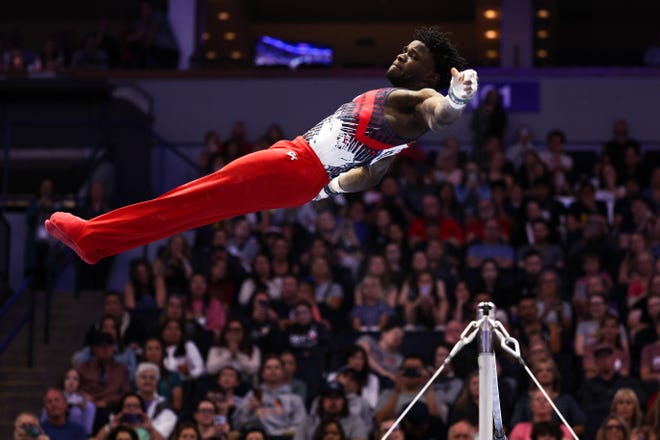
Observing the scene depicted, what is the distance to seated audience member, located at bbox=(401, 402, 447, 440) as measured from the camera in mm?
8414

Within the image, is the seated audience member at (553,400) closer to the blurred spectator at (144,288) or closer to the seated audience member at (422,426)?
the seated audience member at (422,426)

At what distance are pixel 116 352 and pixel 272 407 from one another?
155cm

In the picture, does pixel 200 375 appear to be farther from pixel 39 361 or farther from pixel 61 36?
pixel 61 36

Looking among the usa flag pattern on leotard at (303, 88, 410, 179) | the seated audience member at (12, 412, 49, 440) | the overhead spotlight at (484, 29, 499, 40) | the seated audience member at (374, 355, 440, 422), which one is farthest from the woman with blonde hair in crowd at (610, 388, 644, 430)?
the overhead spotlight at (484, 29, 499, 40)

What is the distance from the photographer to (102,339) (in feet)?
30.2

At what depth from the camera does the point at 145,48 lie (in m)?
14.6

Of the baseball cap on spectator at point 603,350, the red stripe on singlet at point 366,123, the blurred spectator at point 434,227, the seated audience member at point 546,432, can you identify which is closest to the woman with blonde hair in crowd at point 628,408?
the baseball cap on spectator at point 603,350

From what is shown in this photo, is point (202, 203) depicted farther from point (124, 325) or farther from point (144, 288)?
point (144, 288)

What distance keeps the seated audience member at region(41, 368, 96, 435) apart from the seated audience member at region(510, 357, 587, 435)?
10.8 feet

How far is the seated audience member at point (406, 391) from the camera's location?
28.5ft

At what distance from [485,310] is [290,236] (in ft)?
19.9

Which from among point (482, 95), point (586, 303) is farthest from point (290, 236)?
point (482, 95)

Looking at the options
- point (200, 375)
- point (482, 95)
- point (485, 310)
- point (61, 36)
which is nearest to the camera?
point (485, 310)

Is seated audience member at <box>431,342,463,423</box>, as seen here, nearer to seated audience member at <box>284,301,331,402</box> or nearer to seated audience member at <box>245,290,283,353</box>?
seated audience member at <box>284,301,331,402</box>
